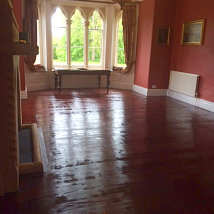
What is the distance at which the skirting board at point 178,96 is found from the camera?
18.0ft

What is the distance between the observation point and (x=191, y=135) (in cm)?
372

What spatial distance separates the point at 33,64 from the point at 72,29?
188cm

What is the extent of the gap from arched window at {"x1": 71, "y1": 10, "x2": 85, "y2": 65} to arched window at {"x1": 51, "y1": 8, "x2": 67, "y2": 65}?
27 centimetres

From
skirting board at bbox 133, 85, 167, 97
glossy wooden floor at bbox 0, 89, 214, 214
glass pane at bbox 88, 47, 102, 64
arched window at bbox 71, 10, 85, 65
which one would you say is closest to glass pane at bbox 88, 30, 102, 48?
glass pane at bbox 88, 47, 102, 64

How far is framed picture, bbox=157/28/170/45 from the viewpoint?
21.6 feet

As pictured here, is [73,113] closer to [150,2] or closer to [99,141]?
[99,141]

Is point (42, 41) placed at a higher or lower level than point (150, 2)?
lower

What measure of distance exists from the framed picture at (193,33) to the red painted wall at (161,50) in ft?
1.77

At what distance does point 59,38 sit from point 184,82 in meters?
4.15

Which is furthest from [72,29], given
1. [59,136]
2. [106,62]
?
[59,136]

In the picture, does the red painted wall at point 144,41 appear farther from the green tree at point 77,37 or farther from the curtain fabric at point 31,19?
the curtain fabric at point 31,19

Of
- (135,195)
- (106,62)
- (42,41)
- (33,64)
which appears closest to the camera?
(135,195)

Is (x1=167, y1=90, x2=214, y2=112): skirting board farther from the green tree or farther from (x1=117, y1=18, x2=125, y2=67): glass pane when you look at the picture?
the green tree

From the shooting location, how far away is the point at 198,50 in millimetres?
5746
